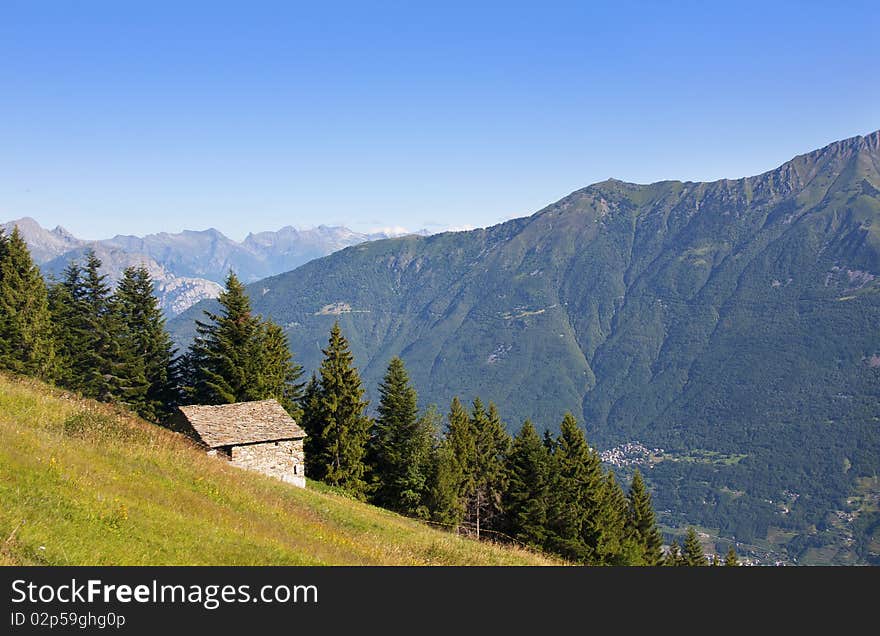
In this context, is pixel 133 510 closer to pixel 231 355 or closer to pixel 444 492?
pixel 444 492

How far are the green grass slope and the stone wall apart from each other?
36.6 feet

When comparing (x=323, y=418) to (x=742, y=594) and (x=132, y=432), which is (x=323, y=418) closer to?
(x=132, y=432)

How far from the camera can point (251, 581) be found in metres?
10.6

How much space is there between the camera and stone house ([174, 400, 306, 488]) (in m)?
33.9

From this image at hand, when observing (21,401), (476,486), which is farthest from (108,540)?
(476,486)

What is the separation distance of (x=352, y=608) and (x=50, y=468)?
8.76 m

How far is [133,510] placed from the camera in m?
13.6

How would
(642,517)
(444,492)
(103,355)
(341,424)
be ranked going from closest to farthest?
(444,492), (341,424), (103,355), (642,517)

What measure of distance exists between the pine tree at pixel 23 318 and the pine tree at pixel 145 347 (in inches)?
229

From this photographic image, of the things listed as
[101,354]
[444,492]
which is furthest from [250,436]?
[101,354]

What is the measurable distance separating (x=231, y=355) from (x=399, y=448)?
15254 millimetres

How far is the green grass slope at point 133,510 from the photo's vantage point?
11.4 meters

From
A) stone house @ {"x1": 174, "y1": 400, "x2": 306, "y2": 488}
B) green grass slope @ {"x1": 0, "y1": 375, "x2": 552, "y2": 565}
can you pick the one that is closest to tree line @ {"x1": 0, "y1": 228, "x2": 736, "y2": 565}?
stone house @ {"x1": 174, "y1": 400, "x2": 306, "y2": 488}

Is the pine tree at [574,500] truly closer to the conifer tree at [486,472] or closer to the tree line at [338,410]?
the tree line at [338,410]
